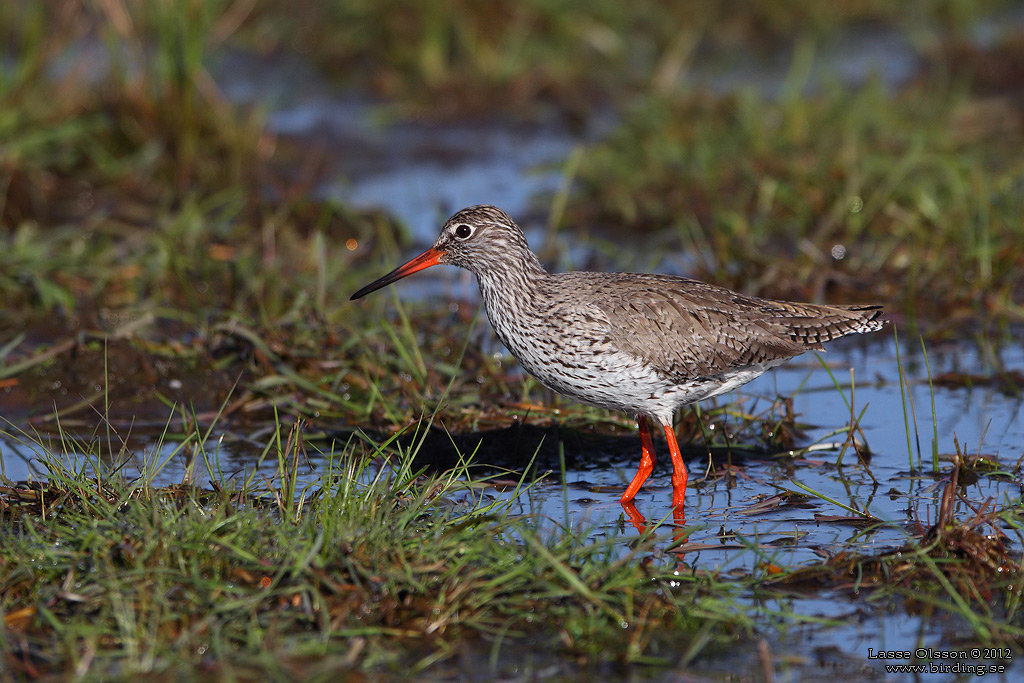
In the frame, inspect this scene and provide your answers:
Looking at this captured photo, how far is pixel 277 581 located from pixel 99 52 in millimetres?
11109

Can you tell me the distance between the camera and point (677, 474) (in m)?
6.58

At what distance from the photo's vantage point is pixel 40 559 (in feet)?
16.8

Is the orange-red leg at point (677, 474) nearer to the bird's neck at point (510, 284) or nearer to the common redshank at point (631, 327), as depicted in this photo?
the common redshank at point (631, 327)

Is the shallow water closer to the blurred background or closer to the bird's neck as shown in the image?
the blurred background

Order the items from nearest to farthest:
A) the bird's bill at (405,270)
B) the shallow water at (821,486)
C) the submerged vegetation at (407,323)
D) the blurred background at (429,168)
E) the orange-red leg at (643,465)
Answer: the submerged vegetation at (407,323) < the shallow water at (821,486) < the orange-red leg at (643,465) < the bird's bill at (405,270) < the blurred background at (429,168)

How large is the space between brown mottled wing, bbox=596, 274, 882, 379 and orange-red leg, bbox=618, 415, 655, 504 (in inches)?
20.4

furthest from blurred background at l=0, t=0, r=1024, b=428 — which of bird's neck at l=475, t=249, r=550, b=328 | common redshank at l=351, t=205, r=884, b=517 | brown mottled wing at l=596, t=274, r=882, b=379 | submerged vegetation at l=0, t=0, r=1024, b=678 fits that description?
brown mottled wing at l=596, t=274, r=882, b=379

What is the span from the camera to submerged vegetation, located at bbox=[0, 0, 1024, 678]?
4961mm

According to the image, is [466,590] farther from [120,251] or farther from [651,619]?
[120,251]

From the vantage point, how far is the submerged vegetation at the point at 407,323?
496 cm

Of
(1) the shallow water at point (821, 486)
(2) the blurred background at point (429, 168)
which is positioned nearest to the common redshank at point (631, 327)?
(1) the shallow water at point (821, 486)

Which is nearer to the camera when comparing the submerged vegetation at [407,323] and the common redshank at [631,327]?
the submerged vegetation at [407,323]

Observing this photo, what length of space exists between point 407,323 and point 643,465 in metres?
1.78

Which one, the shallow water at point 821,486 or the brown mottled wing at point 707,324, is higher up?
the brown mottled wing at point 707,324
